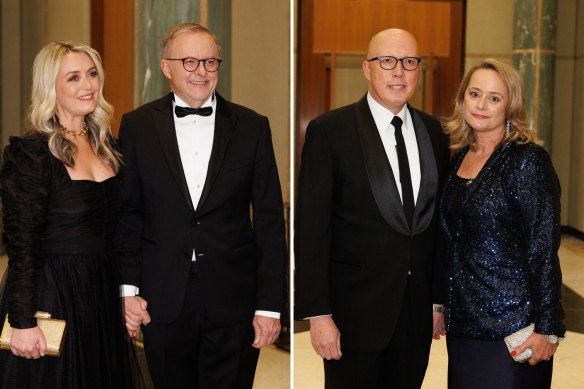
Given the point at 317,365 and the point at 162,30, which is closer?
the point at 162,30

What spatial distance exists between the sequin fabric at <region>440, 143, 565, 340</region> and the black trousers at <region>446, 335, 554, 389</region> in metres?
0.06

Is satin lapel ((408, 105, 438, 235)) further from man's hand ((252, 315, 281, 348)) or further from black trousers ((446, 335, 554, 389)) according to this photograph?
man's hand ((252, 315, 281, 348))

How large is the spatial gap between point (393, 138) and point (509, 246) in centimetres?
61

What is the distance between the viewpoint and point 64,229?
267cm

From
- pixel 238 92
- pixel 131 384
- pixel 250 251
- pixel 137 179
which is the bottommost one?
pixel 131 384

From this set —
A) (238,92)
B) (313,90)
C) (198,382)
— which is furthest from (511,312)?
(313,90)

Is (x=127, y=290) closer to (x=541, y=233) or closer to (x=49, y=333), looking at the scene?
(x=49, y=333)

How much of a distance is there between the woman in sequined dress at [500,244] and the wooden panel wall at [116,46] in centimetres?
483

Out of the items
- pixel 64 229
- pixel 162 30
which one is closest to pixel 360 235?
pixel 64 229

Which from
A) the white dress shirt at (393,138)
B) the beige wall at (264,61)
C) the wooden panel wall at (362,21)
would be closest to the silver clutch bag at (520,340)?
the white dress shirt at (393,138)

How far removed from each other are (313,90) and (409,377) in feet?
16.9

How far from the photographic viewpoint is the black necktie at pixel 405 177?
2955mm

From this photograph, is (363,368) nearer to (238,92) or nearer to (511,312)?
(511,312)

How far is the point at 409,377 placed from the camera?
2982 mm
